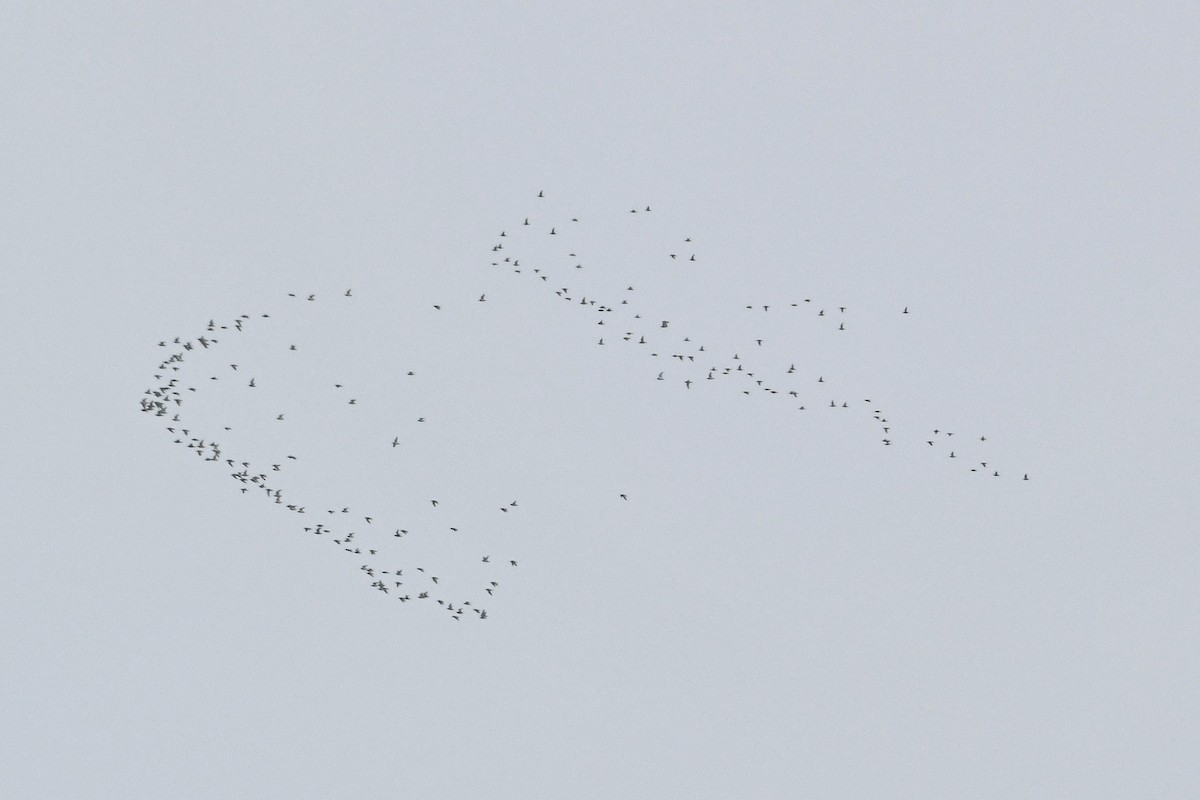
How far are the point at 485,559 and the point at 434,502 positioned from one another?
5799 mm

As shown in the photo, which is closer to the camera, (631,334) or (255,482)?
(255,482)

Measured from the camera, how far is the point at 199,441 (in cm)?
11894

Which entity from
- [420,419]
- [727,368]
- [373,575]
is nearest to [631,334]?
[727,368]

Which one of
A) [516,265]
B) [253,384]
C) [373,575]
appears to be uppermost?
[516,265]

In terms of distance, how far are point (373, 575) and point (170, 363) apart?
22.9 m

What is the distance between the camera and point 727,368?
416ft

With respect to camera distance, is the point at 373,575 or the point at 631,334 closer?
the point at 373,575

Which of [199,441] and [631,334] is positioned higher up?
[631,334]

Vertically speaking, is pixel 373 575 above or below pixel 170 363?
below

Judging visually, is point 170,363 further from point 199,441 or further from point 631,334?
Answer: point 631,334

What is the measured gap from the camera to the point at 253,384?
4552 inches

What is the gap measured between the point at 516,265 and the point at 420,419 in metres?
13.9

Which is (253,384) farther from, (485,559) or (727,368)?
(727,368)

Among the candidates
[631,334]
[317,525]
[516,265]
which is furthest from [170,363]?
[631,334]
